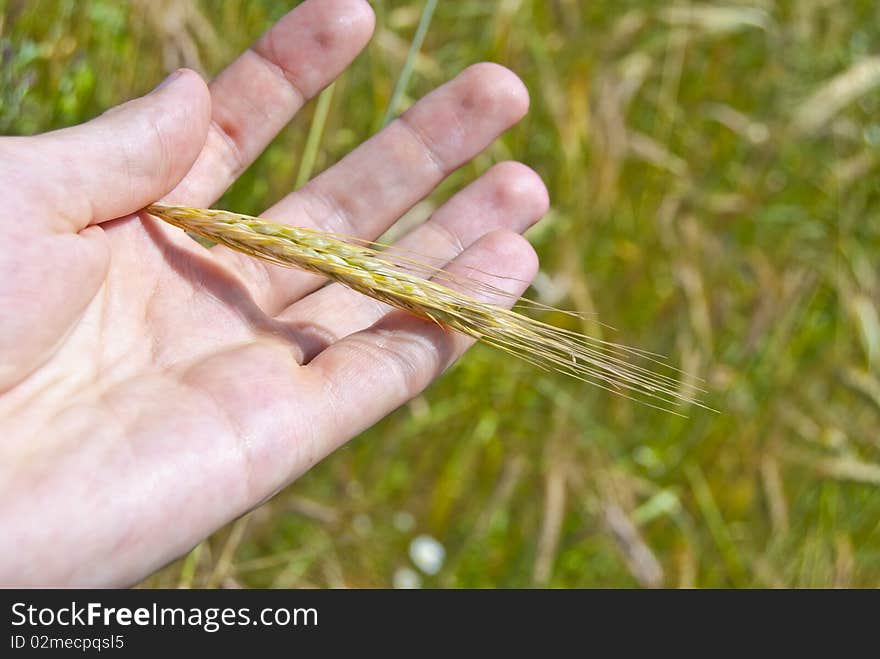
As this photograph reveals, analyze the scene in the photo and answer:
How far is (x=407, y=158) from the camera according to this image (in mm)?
2445

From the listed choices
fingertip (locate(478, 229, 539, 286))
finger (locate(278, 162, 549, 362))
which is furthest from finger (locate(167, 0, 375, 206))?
fingertip (locate(478, 229, 539, 286))

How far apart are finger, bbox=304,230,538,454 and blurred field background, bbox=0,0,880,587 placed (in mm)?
694

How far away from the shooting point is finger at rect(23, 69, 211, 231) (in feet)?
6.21

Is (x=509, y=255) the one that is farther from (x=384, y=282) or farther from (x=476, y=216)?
(x=384, y=282)

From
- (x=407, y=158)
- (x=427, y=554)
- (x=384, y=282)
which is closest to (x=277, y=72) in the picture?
(x=407, y=158)

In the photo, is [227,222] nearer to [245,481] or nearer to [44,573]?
[245,481]

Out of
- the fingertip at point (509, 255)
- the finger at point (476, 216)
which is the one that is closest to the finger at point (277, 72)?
the finger at point (476, 216)

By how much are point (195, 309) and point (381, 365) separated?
423mm

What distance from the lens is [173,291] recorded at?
2.13m

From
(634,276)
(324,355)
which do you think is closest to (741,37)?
(634,276)

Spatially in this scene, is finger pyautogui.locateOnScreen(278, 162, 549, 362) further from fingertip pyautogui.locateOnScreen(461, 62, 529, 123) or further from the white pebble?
the white pebble

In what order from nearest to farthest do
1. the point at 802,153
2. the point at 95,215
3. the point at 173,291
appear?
the point at 95,215 < the point at 173,291 < the point at 802,153

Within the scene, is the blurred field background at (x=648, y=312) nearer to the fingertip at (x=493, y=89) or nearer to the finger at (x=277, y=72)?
the finger at (x=277, y=72)

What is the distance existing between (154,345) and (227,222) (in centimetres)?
30
